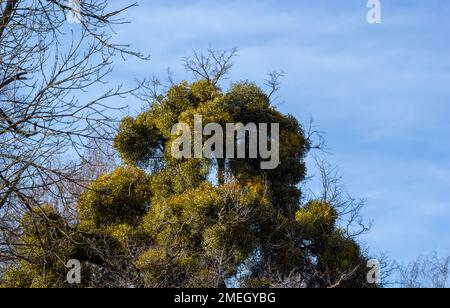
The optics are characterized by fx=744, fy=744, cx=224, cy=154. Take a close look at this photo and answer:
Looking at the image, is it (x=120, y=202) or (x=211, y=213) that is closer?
(x=211, y=213)

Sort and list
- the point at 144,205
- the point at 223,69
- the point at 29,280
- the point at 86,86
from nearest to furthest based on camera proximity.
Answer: the point at 86,86
the point at 29,280
the point at 144,205
the point at 223,69

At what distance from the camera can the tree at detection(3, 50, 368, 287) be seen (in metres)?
15.2

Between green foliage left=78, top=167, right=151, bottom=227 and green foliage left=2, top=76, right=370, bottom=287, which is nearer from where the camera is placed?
green foliage left=2, top=76, right=370, bottom=287

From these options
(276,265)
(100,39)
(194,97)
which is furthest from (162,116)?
(100,39)

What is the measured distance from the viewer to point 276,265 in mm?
16297

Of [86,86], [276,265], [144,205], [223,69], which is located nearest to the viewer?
[86,86]

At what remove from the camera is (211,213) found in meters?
16.2

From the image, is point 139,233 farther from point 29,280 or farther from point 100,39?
point 100,39

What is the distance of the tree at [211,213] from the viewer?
15195 millimetres

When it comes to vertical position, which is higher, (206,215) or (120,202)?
(120,202)

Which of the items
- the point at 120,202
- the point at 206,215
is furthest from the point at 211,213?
the point at 120,202

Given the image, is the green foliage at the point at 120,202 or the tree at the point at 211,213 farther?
the green foliage at the point at 120,202

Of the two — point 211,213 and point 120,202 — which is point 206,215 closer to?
point 211,213
